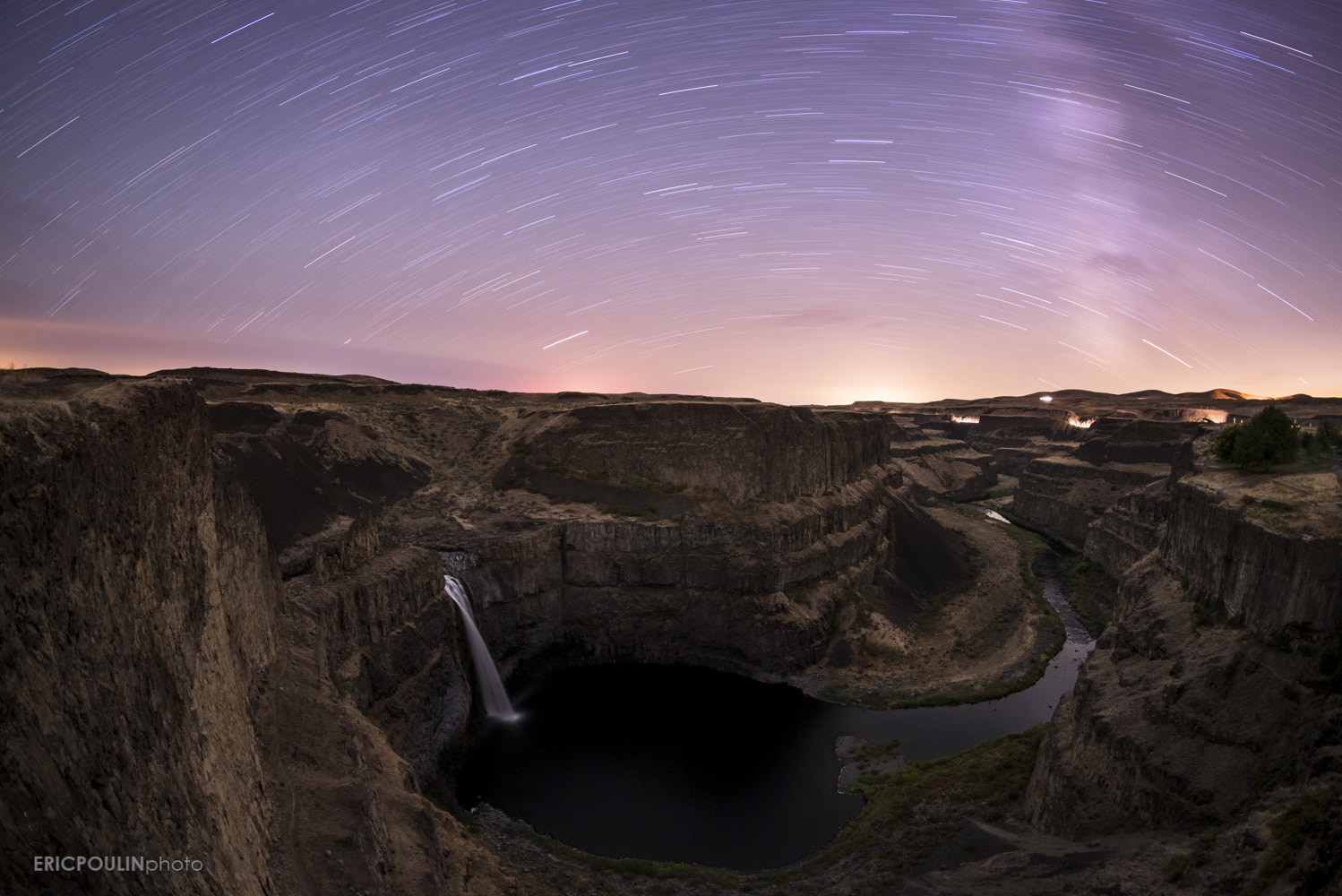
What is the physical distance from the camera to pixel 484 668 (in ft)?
101

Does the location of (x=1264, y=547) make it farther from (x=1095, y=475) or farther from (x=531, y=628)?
(x=1095, y=475)

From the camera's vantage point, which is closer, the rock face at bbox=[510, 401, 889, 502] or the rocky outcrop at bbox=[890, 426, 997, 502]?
the rock face at bbox=[510, 401, 889, 502]

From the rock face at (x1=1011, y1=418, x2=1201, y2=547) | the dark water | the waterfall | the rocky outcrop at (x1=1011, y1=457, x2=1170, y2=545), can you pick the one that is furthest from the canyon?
the rock face at (x1=1011, y1=418, x2=1201, y2=547)

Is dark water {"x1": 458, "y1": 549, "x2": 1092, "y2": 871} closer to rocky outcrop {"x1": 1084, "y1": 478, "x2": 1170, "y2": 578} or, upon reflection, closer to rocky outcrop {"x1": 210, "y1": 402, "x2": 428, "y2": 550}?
rocky outcrop {"x1": 210, "y1": 402, "x2": 428, "y2": 550}

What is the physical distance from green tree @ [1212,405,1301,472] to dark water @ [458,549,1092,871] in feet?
46.4

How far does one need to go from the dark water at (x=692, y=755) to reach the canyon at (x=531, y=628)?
1.35 metres

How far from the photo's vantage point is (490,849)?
20344mm

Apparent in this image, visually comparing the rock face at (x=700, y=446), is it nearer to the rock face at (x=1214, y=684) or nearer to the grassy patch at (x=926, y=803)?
the grassy patch at (x=926, y=803)

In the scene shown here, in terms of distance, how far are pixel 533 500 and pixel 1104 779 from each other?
30.9 meters

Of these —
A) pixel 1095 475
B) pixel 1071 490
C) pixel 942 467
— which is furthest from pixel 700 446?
pixel 942 467

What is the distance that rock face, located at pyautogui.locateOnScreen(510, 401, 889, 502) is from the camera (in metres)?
39.2

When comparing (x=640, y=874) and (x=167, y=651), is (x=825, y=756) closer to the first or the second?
(x=640, y=874)

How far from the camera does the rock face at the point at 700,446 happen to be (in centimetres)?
3919

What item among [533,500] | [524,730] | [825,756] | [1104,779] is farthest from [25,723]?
[533,500]
